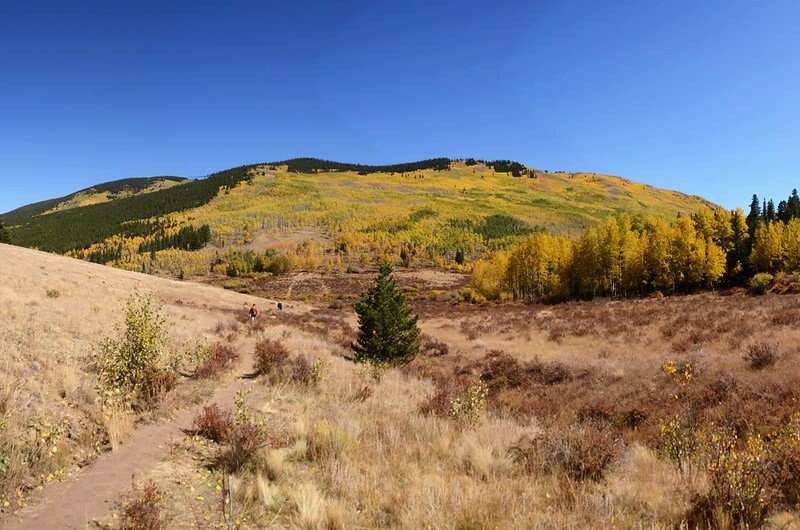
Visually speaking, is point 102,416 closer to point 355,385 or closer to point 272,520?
point 272,520

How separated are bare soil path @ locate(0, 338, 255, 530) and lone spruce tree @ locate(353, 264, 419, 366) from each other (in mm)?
12549

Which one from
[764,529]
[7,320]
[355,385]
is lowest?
[355,385]

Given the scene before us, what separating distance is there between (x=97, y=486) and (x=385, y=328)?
15676 millimetres

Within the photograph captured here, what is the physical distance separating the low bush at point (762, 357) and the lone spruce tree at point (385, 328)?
42.1 ft

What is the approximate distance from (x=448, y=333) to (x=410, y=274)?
9012 centimetres

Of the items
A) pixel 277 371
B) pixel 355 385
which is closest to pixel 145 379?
pixel 277 371

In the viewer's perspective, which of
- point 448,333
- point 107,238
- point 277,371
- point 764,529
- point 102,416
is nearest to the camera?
point 764,529

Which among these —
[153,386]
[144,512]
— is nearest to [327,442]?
[144,512]

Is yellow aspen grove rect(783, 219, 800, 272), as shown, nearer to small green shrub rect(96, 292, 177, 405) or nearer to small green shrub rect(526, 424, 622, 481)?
small green shrub rect(526, 424, 622, 481)

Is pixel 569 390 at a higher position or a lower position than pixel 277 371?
lower

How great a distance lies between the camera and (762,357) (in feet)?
43.5

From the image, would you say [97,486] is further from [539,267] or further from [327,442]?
[539,267]

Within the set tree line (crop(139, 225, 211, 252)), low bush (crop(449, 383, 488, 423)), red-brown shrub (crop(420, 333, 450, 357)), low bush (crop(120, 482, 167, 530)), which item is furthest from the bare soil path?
tree line (crop(139, 225, 211, 252))

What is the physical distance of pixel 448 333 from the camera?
135 ft
